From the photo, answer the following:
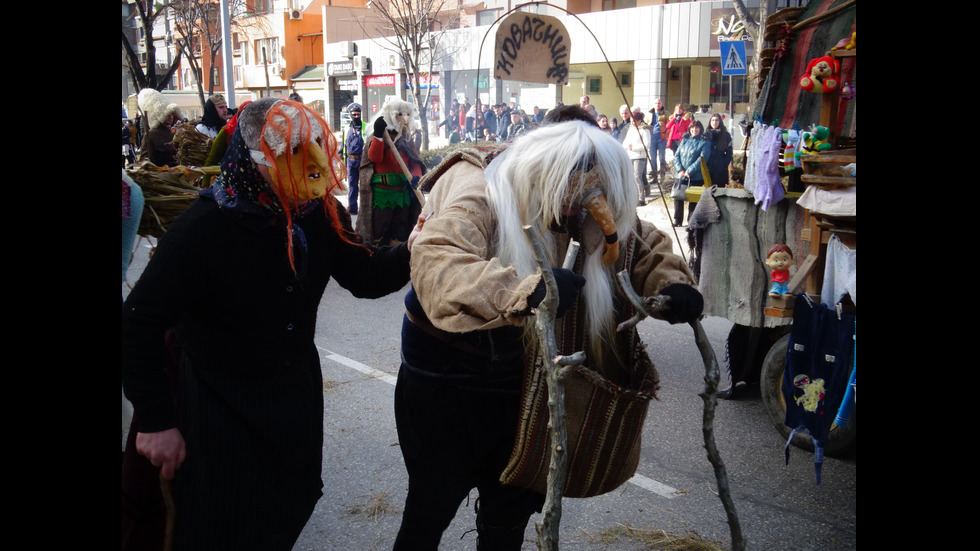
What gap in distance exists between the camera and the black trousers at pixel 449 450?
7.36 ft

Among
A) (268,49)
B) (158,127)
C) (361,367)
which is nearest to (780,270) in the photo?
(361,367)

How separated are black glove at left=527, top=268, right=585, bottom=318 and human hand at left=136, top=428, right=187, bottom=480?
1019 mm

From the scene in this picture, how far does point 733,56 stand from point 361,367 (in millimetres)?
7877

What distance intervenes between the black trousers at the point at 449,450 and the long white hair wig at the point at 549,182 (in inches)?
17.8

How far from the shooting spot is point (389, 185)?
805 centimetres

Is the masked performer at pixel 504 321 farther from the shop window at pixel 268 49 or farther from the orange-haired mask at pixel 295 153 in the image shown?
the shop window at pixel 268 49

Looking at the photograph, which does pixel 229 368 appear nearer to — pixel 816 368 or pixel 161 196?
pixel 161 196

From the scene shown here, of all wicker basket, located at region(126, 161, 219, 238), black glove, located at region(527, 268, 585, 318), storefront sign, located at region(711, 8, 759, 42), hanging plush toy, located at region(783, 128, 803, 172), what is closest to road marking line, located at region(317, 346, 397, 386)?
wicker basket, located at region(126, 161, 219, 238)

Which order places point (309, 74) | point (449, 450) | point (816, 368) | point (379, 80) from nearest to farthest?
point (449, 450) → point (816, 368) → point (379, 80) → point (309, 74)

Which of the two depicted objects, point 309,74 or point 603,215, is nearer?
point 603,215

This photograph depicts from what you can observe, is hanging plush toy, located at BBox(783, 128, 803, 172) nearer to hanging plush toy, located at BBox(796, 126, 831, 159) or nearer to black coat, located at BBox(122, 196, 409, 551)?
hanging plush toy, located at BBox(796, 126, 831, 159)

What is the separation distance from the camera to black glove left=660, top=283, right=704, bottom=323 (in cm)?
208

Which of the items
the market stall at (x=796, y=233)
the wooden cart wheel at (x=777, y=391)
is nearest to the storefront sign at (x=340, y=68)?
the market stall at (x=796, y=233)
